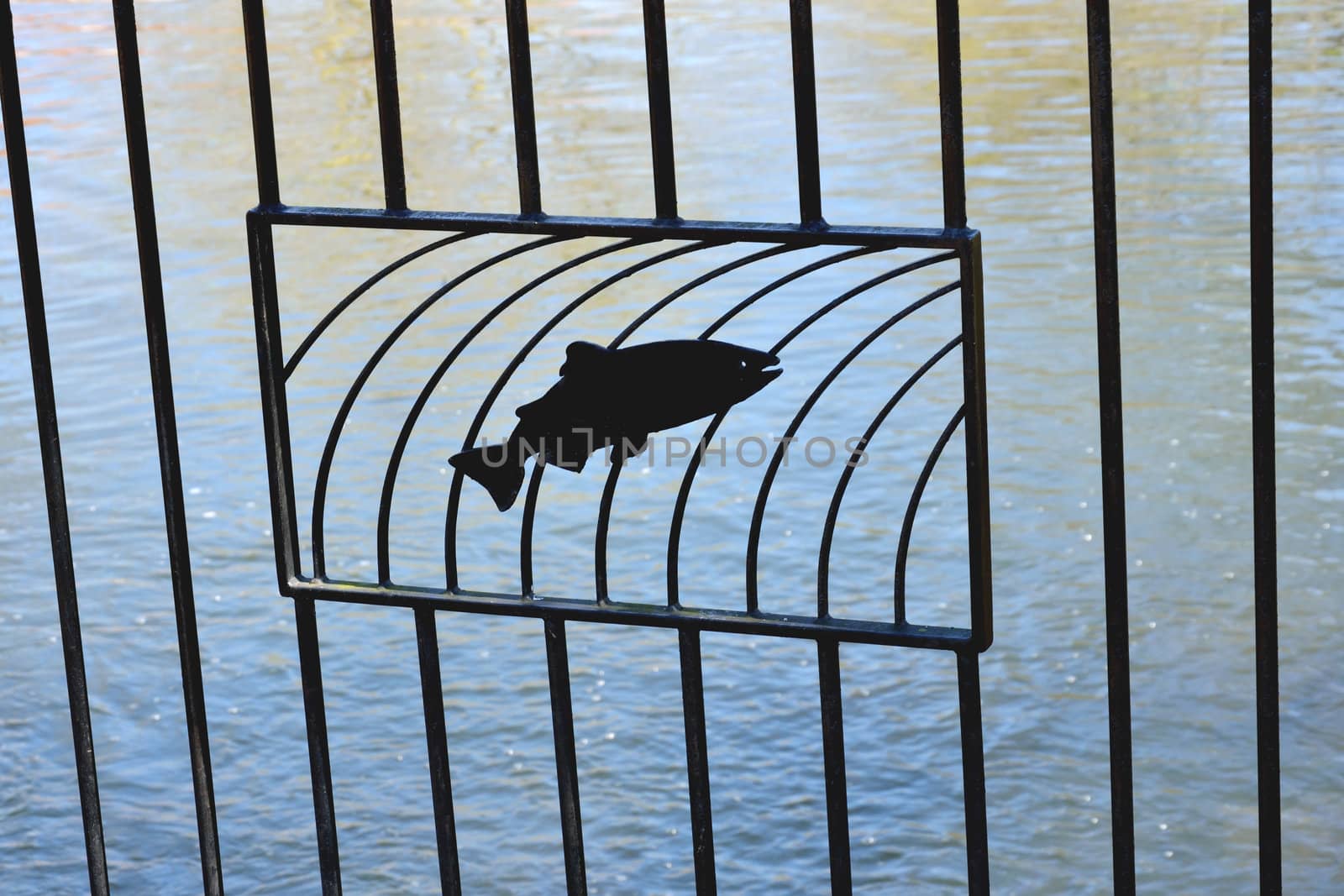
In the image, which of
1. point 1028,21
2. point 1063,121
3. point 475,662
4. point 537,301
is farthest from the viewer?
point 1028,21

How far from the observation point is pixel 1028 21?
6.83 meters

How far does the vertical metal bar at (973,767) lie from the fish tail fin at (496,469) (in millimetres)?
248

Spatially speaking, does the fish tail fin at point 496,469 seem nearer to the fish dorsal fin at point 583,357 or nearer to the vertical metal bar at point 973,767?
the fish dorsal fin at point 583,357

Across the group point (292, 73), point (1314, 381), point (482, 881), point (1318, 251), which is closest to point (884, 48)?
point (292, 73)

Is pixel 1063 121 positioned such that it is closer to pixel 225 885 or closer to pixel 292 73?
pixel 292 73

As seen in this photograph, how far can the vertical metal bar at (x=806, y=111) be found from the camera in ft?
2.74

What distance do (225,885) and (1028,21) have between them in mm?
5647

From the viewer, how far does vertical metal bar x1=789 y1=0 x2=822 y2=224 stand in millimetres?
→ 835

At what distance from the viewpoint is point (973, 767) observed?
2.97 ft

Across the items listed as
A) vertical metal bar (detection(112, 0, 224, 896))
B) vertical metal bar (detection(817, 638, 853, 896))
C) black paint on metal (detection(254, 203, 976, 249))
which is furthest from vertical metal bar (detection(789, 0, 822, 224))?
vertical metal bar (detection(112, 0, 224, 896))

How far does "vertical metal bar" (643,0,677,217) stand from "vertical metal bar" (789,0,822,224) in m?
0.06

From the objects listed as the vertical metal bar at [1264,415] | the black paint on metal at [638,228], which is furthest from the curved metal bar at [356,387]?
the vertical metal bar at [1264,415]

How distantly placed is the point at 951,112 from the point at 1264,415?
0.21 m

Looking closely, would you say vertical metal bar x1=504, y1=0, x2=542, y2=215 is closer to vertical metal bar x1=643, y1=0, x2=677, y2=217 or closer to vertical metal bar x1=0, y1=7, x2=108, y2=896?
vertical metal bar x1=643, y1=0, x2=677, y2=217
